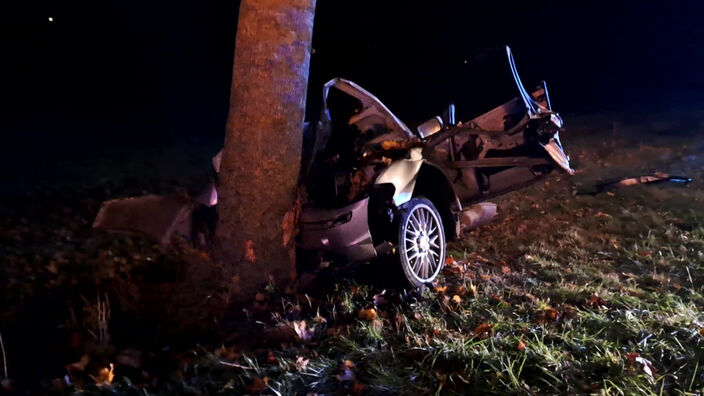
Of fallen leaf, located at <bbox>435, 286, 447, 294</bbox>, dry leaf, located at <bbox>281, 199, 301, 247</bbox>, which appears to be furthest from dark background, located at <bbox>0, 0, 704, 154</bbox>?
fallen leaf, located at <bbox>435, 286, 447, 294</bbox>

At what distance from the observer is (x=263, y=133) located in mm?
4273

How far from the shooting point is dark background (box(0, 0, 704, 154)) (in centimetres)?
1437

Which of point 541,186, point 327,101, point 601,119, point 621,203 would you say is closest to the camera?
point 327,101

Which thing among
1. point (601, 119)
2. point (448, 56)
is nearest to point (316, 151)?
point (601, 119)

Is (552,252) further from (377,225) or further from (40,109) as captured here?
(40,109)

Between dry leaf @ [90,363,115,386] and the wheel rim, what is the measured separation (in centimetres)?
228

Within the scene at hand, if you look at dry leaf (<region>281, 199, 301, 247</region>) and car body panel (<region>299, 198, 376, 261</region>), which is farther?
dry leaf (<region>281, 199, 301, 247</region>)

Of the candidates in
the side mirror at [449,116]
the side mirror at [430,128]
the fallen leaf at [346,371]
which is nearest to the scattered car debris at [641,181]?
the side mirror at [449,116]

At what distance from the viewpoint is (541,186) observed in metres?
8.40

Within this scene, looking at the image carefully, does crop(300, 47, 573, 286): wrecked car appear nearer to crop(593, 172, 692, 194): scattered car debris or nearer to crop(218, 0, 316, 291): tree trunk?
crop(218, 0, 316, 291): tree trunk

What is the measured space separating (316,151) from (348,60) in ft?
50.3

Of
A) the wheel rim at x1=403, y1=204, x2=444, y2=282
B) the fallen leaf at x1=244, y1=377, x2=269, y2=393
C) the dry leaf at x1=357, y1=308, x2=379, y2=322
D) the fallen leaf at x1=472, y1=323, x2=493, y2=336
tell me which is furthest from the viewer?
the wheel rim at x1=403, y1=204, x2=444, y2=282

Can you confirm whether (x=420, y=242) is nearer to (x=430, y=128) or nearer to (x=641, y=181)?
(x=430, y=128)

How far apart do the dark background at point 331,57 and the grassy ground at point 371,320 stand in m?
7.12
